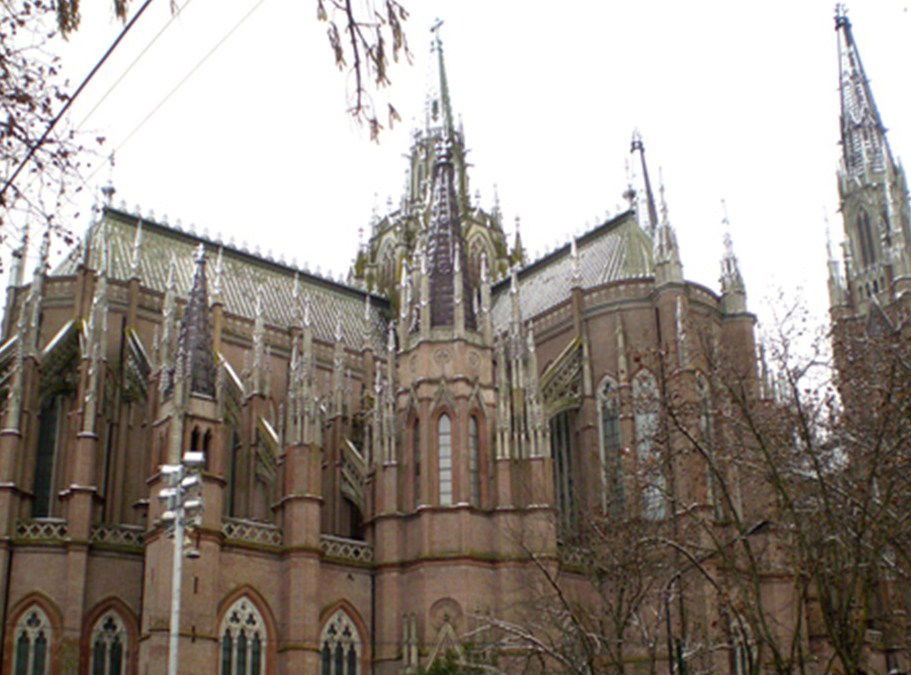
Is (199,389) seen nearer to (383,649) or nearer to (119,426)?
(119,426)

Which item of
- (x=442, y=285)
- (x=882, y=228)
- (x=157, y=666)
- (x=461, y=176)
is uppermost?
(x=461, y=176)

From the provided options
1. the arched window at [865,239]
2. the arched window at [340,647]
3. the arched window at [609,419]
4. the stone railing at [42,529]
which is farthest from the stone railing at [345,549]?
the arched window at [865,239]

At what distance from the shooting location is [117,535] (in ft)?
112

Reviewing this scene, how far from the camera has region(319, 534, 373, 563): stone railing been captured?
35.9m

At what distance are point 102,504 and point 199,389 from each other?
5025mm

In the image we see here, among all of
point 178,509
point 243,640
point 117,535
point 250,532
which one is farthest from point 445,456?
point 178,509

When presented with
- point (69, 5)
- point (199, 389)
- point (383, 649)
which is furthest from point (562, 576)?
point (69, 5)

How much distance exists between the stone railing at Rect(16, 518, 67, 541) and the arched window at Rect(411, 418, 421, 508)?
428 inches

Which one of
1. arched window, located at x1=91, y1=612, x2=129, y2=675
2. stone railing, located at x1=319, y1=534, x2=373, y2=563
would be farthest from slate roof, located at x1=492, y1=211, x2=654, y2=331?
arched window, located at x1=91, y1=612, x2=129, y2=675

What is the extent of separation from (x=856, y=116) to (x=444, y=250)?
3907 cm

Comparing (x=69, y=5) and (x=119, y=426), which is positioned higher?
(x=119, y=426)

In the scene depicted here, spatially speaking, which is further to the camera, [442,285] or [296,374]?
[442,285]

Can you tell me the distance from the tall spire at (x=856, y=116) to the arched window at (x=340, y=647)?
46238 millimetres

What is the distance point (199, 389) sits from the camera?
3556 centimetres
